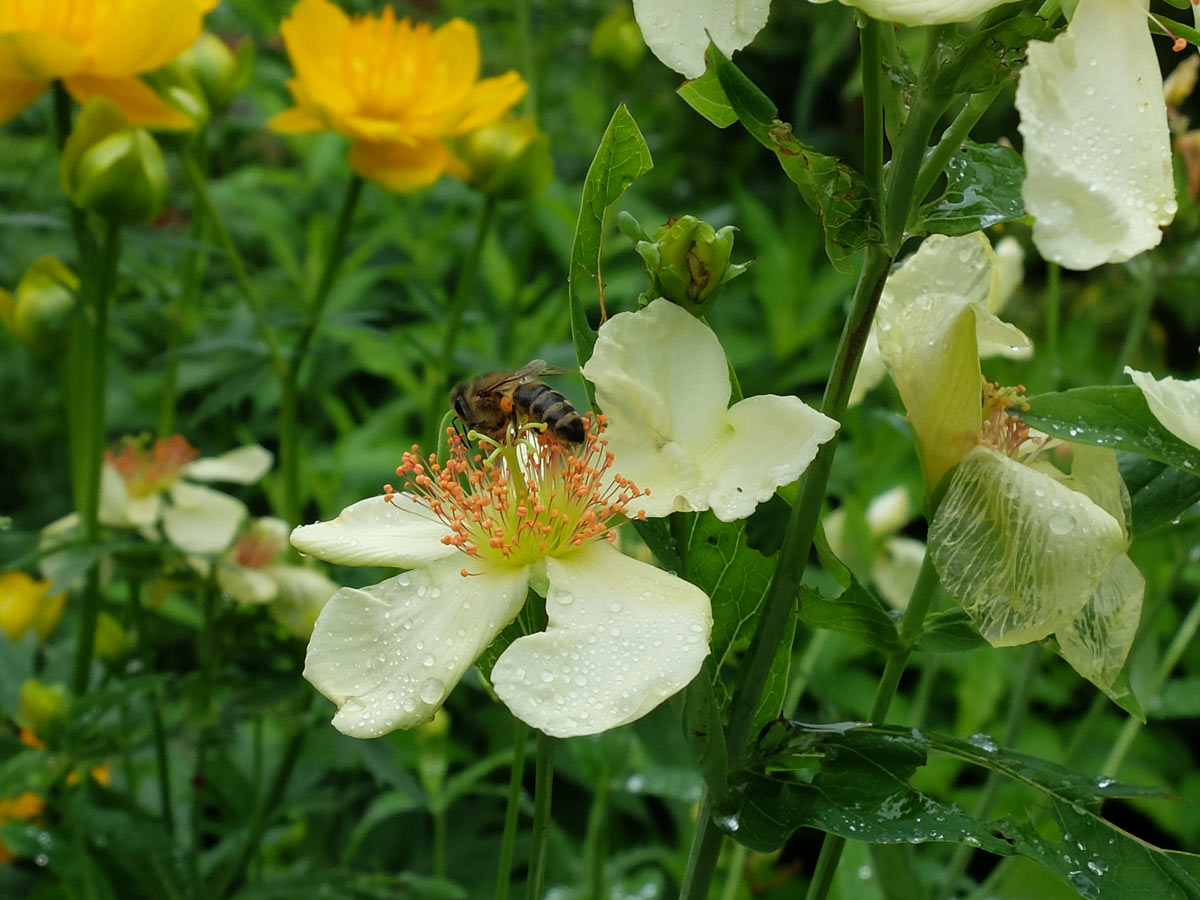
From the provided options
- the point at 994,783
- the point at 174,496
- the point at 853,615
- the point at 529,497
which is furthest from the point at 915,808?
the point at 174,496

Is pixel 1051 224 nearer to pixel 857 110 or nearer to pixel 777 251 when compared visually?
pixel 777 251

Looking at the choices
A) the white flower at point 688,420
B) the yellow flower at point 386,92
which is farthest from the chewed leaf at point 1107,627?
the yellow flower at point 386,92

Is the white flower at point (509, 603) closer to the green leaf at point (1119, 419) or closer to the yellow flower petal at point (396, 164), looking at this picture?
the green leaf at point (1119, 419)

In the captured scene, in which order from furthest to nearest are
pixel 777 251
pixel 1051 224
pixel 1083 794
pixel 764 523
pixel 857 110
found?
pixel 857 110 → pixel 777 251 → pixel 764 523 → pixel 1083 794 → pixel 1051 224

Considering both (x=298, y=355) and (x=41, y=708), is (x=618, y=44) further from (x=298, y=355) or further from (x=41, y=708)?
(x=41, y=708)

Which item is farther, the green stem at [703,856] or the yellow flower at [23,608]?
the yellow flower at [23,608]

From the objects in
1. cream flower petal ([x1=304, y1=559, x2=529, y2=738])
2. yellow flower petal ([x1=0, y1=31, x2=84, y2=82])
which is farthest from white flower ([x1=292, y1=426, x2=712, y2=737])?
yellow flower petal ([x1=0, y1=31, x2=84, y2=82])

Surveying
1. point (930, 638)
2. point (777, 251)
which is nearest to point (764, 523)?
point (777, 251)
